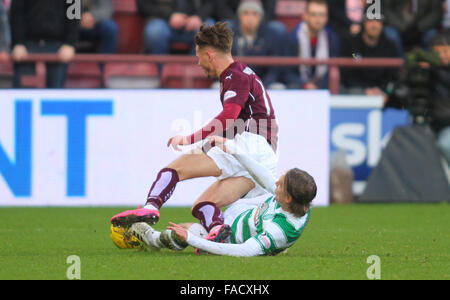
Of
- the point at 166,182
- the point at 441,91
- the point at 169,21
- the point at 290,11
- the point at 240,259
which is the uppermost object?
the point at 290,11

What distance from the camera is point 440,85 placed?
11.2m

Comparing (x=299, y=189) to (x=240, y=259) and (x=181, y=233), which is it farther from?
(x=181, y=233)

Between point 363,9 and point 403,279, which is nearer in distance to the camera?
point 403,279

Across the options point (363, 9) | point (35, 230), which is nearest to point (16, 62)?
point (35, 230)

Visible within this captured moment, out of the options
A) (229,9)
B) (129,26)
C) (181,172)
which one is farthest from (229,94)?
(129,26)

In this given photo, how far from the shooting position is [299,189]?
5492 millimetres

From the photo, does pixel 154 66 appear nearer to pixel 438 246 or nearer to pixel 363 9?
pixel 363 9

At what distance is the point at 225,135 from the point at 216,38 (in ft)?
2.36

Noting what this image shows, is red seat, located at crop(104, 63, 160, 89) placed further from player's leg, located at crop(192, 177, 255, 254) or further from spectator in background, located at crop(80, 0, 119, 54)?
player's leg, located at crop(192, 177, 255, 254)

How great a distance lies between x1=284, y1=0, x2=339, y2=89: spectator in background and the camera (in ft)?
36.8

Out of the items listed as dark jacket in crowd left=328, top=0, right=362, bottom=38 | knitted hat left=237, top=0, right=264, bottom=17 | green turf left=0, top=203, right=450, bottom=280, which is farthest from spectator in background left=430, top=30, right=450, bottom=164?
knitted hat left=237, top=0, right=264, bottom=17

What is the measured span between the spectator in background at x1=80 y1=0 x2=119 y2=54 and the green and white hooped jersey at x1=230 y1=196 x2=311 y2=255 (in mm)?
5997

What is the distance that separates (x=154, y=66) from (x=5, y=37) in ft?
5.99

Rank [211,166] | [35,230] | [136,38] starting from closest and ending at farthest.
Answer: [211,166], [35,230], [136,38]
